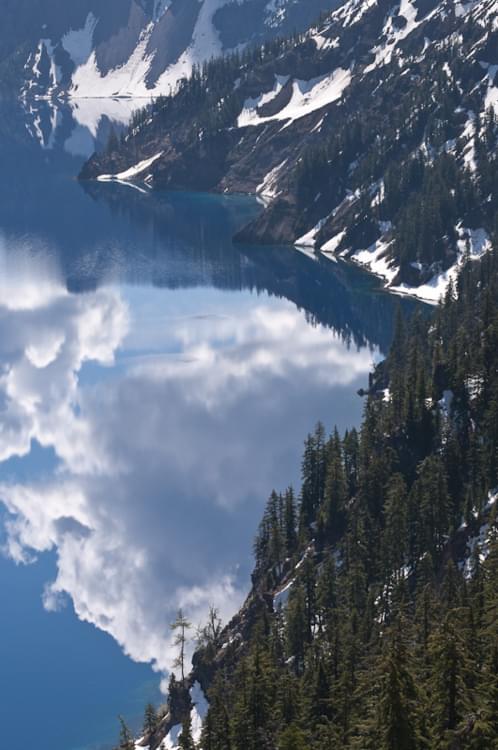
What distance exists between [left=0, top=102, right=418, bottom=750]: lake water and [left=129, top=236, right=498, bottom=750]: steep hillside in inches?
228

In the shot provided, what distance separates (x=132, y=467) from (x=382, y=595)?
46560 mm

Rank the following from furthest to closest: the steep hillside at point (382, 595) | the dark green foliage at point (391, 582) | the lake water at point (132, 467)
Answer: the lake water at point (132, 467)
the steep hillside at point (382, 595)
the dark green foliage at point (391, 582)

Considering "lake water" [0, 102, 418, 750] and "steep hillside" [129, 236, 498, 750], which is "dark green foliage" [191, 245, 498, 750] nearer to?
"steep hillside" [129, 236, 498, 750]

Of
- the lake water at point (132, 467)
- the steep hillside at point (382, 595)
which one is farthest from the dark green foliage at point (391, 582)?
the lake water at point (132, 467)

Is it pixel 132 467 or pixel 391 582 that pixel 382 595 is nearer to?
pixel 391 582

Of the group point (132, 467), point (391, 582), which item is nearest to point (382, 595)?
point (391, 582)

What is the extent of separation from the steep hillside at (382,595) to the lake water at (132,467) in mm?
5801

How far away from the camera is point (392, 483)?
103250mm

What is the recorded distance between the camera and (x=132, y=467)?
128 metres

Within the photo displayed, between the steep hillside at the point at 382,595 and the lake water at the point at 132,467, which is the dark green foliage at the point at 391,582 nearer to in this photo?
the steep hillside at the point at 382,595

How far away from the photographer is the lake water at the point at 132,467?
9300 centimetres

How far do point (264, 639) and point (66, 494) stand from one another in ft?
145

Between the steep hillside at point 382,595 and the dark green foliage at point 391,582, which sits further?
the steep hillside at point 382,595

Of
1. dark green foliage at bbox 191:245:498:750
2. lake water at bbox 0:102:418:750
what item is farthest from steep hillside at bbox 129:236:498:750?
lake water at bbox 0:102:418:750
